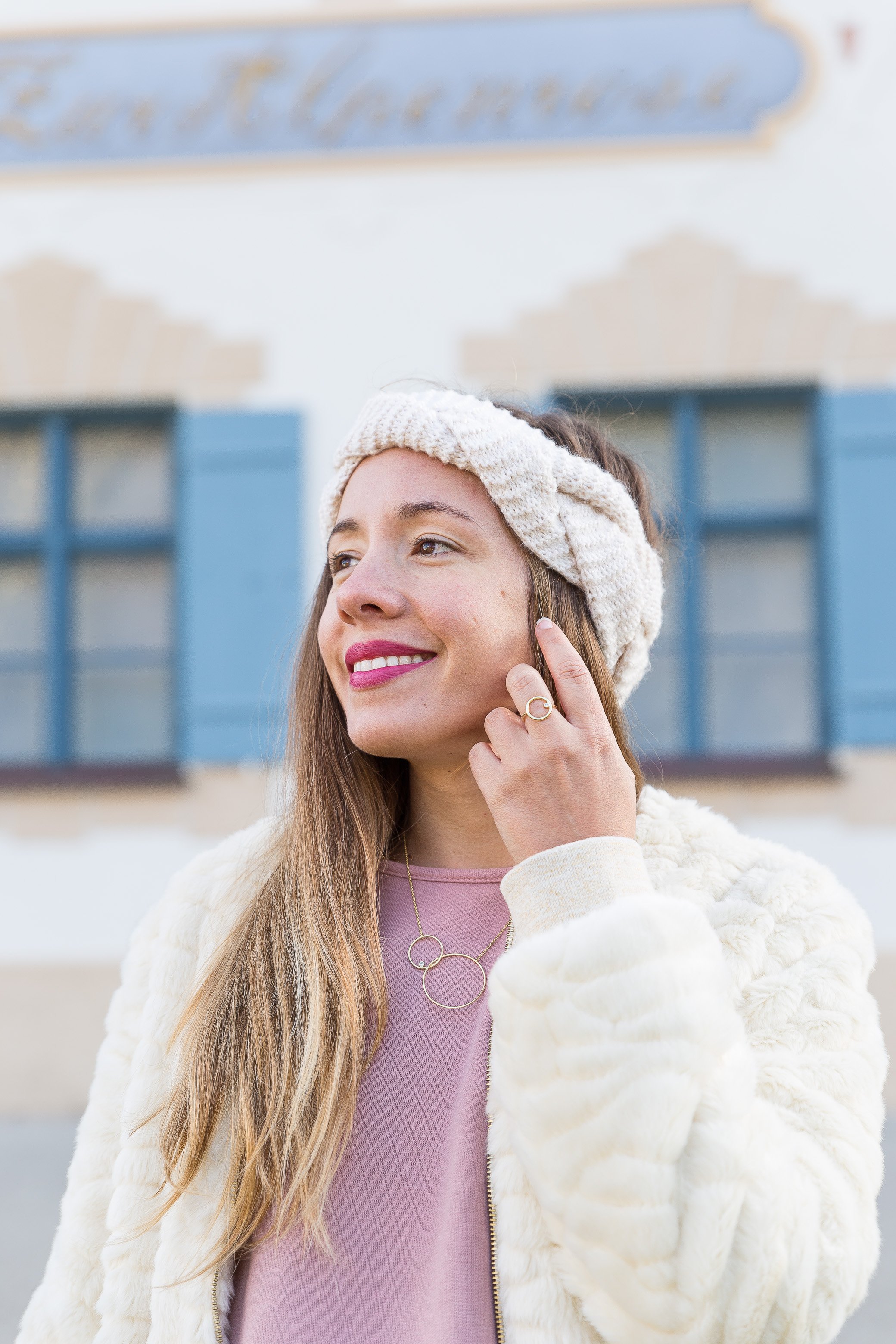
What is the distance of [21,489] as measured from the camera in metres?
5.98

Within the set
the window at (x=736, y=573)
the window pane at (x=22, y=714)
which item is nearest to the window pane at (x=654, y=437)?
Answer: the window at (x=736, y=573)

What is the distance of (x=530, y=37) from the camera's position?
18.5 ft

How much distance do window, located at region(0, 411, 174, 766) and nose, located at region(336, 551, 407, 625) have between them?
445 cm

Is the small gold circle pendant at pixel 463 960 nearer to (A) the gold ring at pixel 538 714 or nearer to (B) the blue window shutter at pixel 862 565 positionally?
Answer: (A) the gold ring at pixel 538 714

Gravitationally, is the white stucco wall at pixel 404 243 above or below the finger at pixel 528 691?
above

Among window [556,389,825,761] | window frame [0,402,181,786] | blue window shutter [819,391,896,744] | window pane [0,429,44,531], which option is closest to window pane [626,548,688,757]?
window [556,389,825,761]

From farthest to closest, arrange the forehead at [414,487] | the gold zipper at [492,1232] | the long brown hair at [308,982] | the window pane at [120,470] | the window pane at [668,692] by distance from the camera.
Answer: the window pane at [120,470] < the window pane at [668,692] < the forehead at [414,487] < the long brown hair at [308,982] < the gold zipper at [492,1232]

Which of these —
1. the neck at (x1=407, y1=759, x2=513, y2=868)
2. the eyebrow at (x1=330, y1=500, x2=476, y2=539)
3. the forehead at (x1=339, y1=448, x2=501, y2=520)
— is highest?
the forehead at (x1=339, y1=448, x2=501, y2=520)

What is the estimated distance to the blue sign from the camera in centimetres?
558

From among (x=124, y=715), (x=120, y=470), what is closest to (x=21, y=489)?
(x=120, y=470)

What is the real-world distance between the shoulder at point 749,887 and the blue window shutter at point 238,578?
12.9ft

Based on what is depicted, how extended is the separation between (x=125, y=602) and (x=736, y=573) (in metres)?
2.88

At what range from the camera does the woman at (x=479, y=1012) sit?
4.17ft

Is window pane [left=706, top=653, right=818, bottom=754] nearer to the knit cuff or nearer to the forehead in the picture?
the forehead
